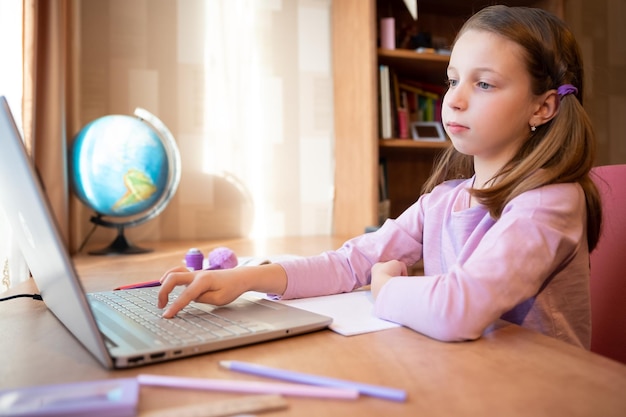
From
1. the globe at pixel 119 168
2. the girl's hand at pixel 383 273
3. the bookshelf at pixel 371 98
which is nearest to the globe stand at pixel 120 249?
the globe at pixel 119 168

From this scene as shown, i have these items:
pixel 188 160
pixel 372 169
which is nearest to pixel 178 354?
pixel 372 169

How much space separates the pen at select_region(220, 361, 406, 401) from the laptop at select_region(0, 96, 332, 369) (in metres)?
0.06

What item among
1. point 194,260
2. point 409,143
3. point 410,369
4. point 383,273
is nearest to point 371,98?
point 409,143

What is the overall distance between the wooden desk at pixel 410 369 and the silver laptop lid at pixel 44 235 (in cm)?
3

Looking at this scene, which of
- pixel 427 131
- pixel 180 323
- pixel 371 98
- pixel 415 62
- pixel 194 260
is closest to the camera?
pixel 180 323

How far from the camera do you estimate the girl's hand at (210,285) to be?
23.9 inches

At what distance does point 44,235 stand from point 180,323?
0.57ft

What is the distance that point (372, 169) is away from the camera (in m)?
1.80

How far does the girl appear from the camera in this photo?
0.59 m

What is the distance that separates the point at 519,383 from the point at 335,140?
1739mm

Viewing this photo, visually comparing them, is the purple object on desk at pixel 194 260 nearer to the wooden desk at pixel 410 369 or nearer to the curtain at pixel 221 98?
the wooden desk at pixel 410 369

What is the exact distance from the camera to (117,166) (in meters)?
1.45

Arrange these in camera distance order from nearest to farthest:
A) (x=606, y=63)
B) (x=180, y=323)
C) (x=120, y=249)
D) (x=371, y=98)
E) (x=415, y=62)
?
(x=180, y=323) < (x=120, y=249) < (x=371, y=98) < (x=415, y=62) < (x=606, y=63)

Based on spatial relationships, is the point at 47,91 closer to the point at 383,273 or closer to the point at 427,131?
the point at 383,273
